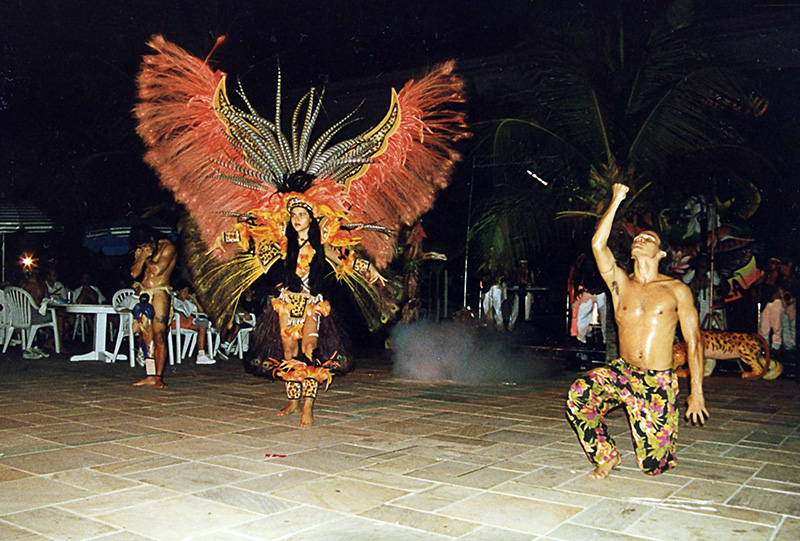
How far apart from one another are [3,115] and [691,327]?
16569 mm

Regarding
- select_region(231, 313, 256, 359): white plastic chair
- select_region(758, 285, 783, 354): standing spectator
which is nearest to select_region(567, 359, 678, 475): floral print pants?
select_region(231, 313, 256, 359): white plastic chair

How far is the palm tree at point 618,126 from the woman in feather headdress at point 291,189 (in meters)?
3.03

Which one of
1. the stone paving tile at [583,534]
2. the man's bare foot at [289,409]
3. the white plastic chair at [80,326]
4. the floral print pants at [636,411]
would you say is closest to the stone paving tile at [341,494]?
the stone paving tile at [583,534]

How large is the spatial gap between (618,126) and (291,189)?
4934 mm

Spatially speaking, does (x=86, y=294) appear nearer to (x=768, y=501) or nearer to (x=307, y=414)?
(x=307, y=414)

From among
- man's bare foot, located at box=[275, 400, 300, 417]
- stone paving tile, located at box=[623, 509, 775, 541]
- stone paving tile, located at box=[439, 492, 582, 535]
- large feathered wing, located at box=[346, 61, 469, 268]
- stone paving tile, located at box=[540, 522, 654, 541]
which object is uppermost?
large feathered wing, located at box=[346, 61, 469, 268]

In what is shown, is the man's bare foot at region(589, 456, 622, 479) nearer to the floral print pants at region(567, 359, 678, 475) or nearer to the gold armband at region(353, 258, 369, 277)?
the floral print pants at region(567, 359, 678, 475)

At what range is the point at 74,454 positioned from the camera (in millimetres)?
5008

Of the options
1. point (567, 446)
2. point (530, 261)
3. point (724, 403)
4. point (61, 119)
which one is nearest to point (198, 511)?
point (567, 446)

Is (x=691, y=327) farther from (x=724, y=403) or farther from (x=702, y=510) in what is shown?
(x=724, y=403)

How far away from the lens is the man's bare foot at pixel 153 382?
28.0 ft

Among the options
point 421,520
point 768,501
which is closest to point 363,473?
point 421,520

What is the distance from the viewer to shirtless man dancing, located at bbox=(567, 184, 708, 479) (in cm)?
457

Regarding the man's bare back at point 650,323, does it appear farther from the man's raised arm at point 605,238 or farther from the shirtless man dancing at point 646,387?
the man's raised arm at point 605,238
